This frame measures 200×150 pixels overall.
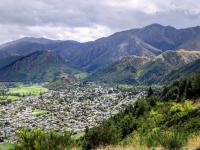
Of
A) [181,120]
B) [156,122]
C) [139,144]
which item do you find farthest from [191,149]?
[156,122]

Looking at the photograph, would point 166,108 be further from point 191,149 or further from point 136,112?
point 191,149

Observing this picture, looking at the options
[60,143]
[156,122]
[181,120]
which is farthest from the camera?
[156,122]

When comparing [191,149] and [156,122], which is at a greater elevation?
[191,149]

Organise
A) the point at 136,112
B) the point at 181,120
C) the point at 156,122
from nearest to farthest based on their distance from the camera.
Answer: the point at 181,120 → the point at 156,122 → the point at 136,112

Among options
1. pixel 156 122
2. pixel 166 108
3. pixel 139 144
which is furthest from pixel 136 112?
pixel 139 144

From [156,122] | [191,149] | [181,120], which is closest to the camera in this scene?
[191,149]

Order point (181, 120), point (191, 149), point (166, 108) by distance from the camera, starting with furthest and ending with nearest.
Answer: point (166, 108)
point (181, 120)
point (191, 149)

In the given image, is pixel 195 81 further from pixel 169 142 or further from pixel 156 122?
pixel 169 142

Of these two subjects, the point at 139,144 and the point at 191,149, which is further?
the point at 139,144

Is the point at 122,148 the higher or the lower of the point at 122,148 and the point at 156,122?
the higher
